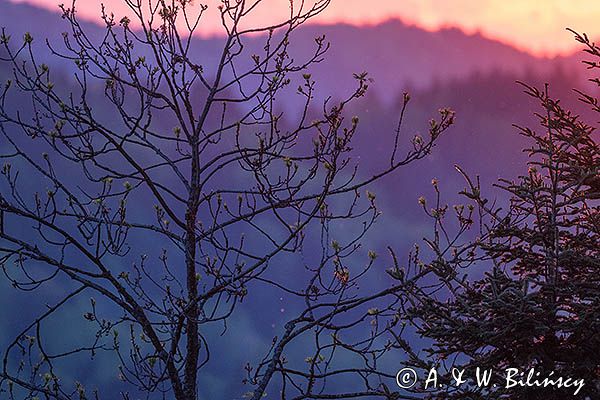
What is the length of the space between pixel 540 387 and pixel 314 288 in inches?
108

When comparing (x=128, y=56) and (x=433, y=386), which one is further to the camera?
(x=128, y=56)

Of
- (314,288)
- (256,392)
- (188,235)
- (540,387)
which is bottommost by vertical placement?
(540,387)

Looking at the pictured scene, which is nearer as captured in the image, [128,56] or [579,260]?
[579,260]

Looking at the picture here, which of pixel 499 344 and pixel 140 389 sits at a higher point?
pixel 140 389

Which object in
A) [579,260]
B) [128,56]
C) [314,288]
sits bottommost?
[579,260]

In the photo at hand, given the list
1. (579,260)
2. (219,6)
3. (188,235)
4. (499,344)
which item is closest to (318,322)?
(188,235)

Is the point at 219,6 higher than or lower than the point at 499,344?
higher

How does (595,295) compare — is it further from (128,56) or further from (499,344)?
(128,56)

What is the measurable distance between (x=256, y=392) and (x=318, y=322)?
105cm

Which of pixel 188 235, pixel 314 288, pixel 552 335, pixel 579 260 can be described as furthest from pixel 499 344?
pixel 188 235

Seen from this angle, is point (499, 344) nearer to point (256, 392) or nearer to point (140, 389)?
point (256, 392)

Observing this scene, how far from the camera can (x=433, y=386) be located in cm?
830

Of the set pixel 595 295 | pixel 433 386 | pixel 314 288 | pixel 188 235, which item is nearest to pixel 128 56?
pixel 188 235

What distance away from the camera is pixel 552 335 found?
8.26 m
